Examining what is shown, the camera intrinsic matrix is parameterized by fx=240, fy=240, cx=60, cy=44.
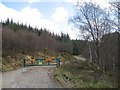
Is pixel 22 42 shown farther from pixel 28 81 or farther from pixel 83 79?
pixel 28 81

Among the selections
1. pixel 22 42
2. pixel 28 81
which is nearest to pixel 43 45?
pixel 22 42

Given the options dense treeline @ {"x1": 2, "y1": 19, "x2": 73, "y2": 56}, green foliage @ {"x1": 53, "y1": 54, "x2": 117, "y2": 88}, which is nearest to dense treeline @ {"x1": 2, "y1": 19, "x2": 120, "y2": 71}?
dense treeline @ {"x1": 2, "y1": 19, "x2": 73, "y2": 56}

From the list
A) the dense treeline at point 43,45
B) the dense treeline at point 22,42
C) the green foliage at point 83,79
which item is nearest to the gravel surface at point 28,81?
the green foliage at point 83,79

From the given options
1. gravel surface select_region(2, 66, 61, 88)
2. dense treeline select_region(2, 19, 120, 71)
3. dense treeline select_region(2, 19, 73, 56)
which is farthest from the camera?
dense treeline select_region(2, 19, 73, 56)

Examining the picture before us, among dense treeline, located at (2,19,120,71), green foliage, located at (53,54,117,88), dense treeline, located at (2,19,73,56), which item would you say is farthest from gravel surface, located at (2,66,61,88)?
dense treeline, located at (2,19,73,56)

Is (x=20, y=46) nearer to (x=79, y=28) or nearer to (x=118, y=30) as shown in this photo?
(x=79, y=28)

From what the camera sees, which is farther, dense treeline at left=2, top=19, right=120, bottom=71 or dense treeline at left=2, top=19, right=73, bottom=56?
dense treeline at left=2, top=19, right=73, bottom=56

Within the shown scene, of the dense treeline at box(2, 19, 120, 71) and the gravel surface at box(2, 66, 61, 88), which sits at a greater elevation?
the dense treeline at box(2, 19, 120, 71)

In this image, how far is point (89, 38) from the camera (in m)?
41.0

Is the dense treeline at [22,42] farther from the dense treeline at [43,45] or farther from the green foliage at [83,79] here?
the green foliage at [83,79]

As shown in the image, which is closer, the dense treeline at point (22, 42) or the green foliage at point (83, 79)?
the green foliage at point (83, 79)

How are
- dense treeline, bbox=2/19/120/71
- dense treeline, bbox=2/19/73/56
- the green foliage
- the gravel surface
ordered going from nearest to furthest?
the green foliage
the gravel surface
dense treeline, bbox=2/19/120/71
dense treeline, bbox=2/19/73/56

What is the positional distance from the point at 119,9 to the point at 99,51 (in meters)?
21.2

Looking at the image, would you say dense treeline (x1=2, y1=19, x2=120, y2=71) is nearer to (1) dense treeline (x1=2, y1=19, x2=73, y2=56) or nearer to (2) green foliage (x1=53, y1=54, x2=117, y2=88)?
(1) dense treeline (x1=2, y1=19, x2=73, y2=56)
